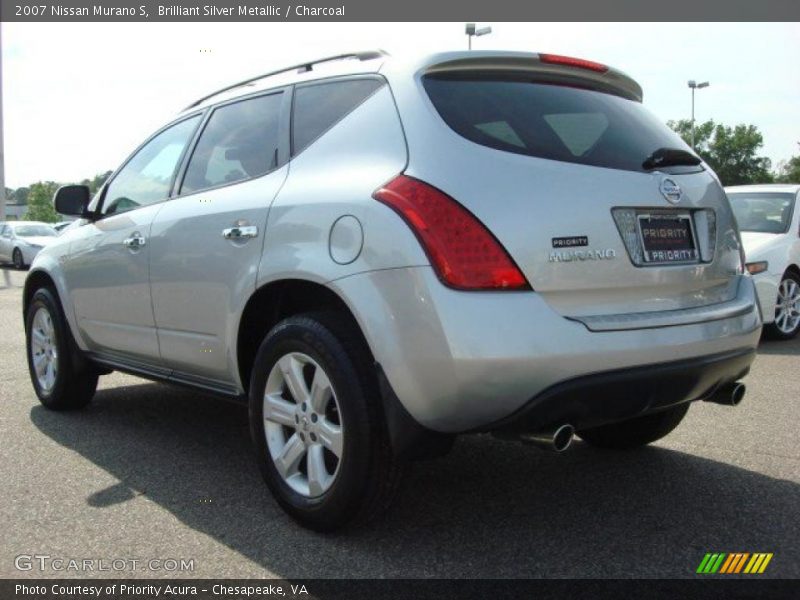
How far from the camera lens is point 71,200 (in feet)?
15.9

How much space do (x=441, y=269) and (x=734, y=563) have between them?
144cm

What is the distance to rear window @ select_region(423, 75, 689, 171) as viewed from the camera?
282 cm

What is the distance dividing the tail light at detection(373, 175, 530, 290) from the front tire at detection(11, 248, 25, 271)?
939 inches

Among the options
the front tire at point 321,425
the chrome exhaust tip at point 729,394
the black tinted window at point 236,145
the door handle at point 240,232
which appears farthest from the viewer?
the black tinted window at point 236,145

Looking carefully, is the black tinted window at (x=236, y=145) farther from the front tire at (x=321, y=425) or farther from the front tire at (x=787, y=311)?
the front tire at (x=787, y=311)

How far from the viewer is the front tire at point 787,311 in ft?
26.7

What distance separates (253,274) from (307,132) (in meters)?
0.65

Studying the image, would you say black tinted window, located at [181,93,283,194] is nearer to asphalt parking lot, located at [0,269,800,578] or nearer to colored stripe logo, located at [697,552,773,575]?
asphalt parking lot, located at [0,269,800,578]

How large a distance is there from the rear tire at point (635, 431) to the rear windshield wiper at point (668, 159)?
43.9 inches

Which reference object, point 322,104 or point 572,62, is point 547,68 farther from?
point 322,104

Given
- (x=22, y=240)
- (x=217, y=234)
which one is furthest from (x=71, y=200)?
(x=22, y=240)

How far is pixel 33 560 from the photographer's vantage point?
284 centimetres

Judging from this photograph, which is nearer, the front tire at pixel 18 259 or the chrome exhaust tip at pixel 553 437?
the chrome exhaust tip at pixel 553 437

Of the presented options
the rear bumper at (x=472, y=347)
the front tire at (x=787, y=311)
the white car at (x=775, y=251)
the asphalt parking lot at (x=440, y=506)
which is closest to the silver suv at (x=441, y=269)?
the rear bumper at (x=472, y=347)
